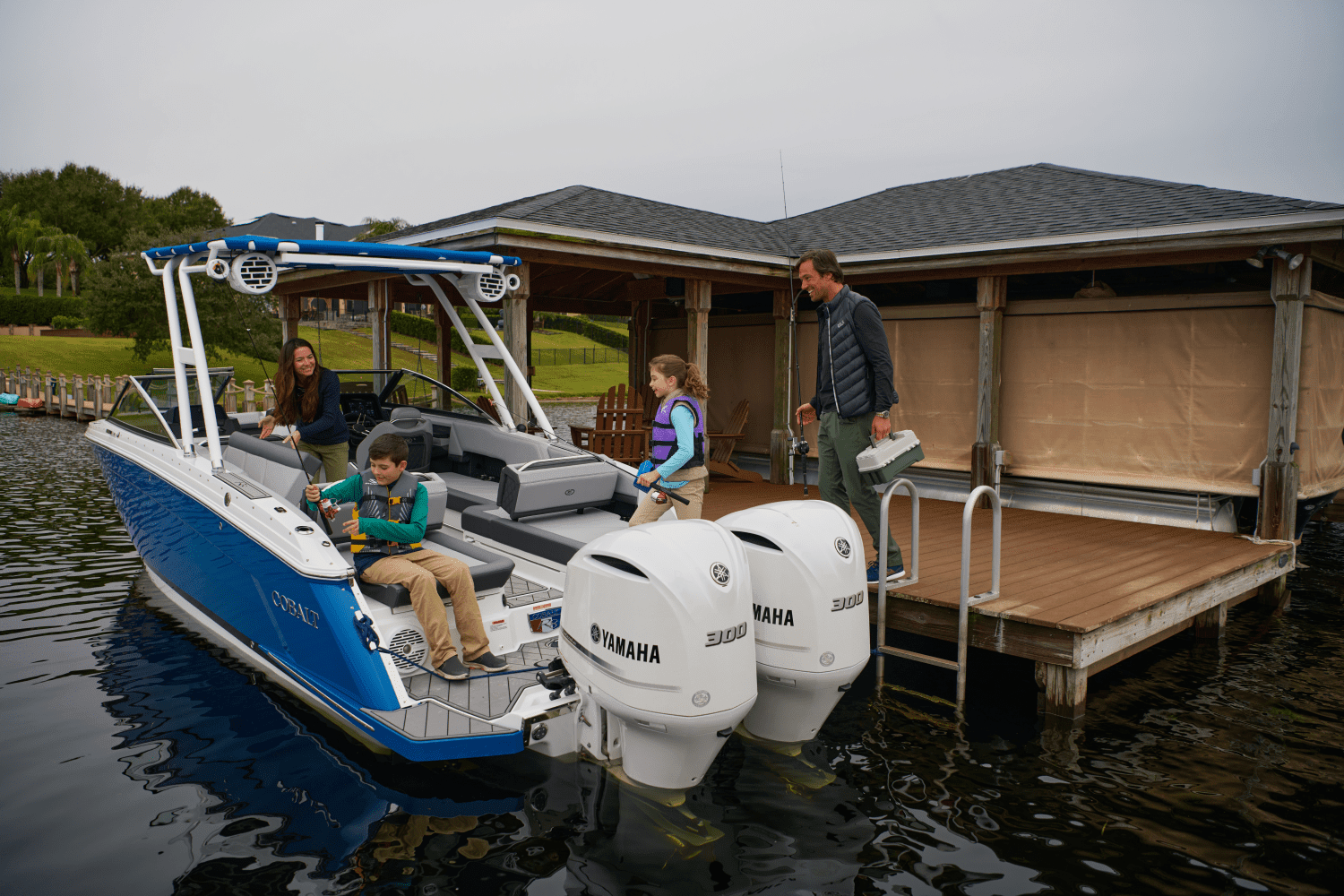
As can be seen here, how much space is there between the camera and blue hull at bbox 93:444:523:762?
3.62m

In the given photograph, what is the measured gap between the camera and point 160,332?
115ft

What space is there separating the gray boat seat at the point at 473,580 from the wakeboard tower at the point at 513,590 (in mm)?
12

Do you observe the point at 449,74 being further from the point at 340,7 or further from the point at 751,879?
the point at 751,879

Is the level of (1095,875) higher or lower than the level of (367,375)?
lower

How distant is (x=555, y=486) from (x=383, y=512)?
1.12 m

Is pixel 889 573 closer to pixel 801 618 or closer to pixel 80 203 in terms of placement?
pixel 801 618

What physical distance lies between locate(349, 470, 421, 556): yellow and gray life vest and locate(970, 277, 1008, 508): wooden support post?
611cm

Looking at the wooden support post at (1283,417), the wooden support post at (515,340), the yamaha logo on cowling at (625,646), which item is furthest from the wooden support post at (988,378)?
the yamaha logo on cowling at (625,646)

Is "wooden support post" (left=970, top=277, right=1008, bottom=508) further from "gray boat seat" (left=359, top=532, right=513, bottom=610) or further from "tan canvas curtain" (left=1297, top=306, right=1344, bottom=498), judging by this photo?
"gray boat seat" (left=359, top=532, right=513, bottom=610)

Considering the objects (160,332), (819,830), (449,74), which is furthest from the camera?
(449,74)

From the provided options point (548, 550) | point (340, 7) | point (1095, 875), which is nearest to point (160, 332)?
point (548, 550)

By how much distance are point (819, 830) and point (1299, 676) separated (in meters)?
3.81

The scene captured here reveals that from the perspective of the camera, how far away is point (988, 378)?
28.2 ft

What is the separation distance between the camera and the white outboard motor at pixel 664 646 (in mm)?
2971
